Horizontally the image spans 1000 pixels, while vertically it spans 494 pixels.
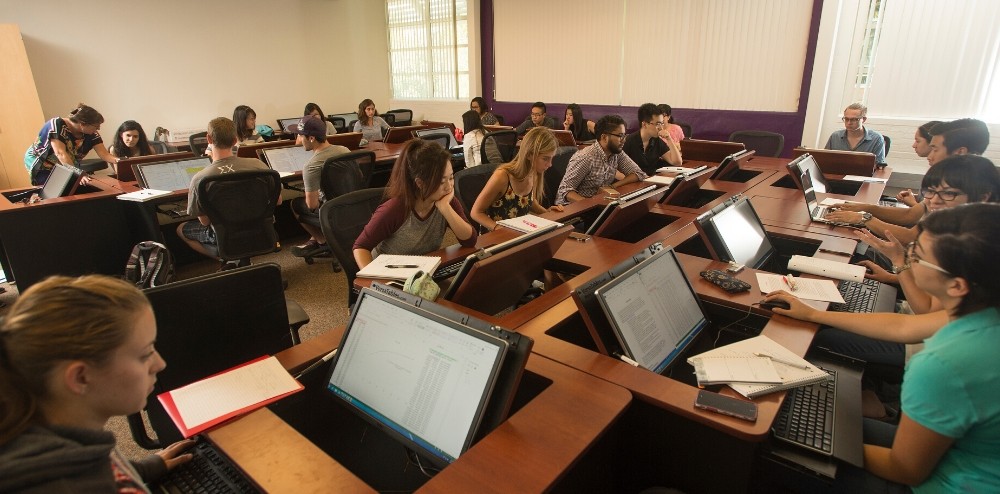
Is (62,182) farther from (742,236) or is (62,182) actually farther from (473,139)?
(742,236)

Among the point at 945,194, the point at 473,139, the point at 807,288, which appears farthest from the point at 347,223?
the point at 473,139

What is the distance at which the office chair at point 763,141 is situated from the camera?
538 centimetres

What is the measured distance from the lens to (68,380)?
82cm

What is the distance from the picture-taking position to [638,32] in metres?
6.77

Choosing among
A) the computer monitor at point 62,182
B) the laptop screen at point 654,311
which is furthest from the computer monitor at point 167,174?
the laptop screen at point 654,311

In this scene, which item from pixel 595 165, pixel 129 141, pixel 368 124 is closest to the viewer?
pixel 595 165

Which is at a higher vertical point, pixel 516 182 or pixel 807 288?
pixel 516 182

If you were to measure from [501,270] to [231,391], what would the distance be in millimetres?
833

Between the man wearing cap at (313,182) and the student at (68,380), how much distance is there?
3.07 meters

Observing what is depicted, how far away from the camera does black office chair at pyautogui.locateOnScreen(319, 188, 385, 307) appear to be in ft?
7.81

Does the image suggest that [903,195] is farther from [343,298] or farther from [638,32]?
[638,32]

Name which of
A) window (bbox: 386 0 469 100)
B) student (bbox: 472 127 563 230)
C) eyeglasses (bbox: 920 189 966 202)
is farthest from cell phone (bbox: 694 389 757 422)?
window (bbox: 386 0 469 100)

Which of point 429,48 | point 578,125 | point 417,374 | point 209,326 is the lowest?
point 209,326

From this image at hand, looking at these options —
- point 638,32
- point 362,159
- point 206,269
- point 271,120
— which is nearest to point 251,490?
point 362,159
